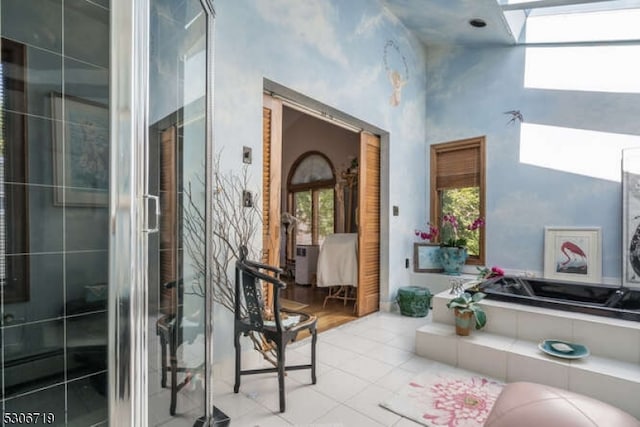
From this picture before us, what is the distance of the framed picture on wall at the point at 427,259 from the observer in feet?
14.6

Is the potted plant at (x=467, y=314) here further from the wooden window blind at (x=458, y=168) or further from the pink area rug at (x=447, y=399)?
the wooden window blind at (x=458, y=168)

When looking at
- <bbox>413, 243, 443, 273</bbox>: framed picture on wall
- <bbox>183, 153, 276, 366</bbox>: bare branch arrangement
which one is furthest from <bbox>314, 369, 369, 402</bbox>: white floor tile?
<bbox>413, 243, 443, 273</bbox>: framed picture on wall

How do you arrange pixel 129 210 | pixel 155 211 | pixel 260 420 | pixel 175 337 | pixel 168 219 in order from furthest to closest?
pixel 260 420, pixel 175 337, pixel 168 219, pixel 155 211, pixel 129 210

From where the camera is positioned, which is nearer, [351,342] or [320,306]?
[351,342]

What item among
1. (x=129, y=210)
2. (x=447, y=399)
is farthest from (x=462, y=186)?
(x=129, y=210)

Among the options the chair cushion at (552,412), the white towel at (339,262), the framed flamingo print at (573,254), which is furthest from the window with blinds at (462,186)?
the chair cushion at (552,412)

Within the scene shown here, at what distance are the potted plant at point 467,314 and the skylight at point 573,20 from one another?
3085mm

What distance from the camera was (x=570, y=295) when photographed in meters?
3.11

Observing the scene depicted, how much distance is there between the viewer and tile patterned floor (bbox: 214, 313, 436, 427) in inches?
73.5

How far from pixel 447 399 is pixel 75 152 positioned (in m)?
2.65

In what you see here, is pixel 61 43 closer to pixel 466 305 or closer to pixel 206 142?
pixel 206 142

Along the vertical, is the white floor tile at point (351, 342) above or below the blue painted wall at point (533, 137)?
below

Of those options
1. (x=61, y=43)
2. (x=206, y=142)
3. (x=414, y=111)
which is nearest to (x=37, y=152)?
(x=61, y=43)

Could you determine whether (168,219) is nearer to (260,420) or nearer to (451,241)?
(260,420)
